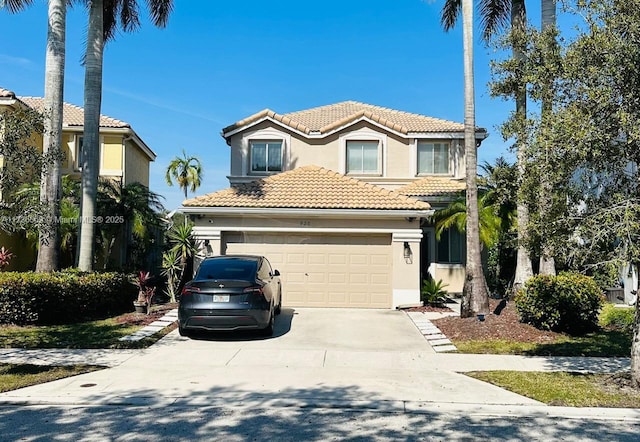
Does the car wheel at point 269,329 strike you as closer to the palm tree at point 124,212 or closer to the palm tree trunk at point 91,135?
the palm tree trunk at point 91,135

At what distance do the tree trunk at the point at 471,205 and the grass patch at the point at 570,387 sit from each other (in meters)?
4.52

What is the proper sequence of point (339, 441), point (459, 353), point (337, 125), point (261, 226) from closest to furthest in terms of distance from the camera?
point (339, 441), point (459, 353), point (261, 226), point (337, 125)

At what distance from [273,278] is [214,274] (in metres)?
1.99

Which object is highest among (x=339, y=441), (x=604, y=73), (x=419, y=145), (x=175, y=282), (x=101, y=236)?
(x=419, y=145)

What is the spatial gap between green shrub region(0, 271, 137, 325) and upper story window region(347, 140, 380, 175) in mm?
9845

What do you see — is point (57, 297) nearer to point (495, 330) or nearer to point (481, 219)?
point (495, 330)

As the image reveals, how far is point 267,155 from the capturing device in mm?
20938

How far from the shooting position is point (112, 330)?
11.9 meters

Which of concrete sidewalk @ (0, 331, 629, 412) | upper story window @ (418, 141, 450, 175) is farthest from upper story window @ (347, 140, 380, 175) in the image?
concrete sidewalk @ (0, 331, 629, 412)

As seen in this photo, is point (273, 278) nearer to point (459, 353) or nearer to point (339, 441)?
point (459, 353)

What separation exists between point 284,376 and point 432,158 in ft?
47.9

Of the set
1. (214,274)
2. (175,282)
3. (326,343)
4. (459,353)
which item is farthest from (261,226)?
(459,353)

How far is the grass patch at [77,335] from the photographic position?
10258mm

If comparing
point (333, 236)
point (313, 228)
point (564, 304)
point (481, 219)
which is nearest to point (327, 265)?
point (333, 236)
